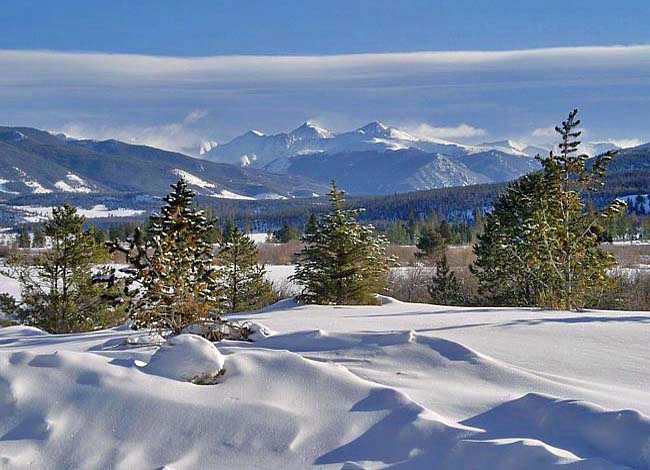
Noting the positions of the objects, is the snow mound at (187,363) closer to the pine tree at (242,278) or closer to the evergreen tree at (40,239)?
the evergreen tree at (40,239)

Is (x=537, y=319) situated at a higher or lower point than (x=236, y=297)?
higher

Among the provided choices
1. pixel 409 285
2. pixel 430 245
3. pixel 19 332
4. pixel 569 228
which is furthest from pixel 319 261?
pixel 430 245

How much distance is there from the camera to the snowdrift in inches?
168

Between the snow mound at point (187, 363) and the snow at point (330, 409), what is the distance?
1cm

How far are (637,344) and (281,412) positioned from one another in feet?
13.6

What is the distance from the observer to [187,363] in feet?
18.0

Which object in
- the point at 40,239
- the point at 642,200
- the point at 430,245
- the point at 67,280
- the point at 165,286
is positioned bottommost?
the point at 430,245

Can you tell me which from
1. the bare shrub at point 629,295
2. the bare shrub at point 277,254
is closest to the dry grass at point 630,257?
the bare shrub at point 629,295

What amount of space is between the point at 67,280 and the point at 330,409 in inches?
768

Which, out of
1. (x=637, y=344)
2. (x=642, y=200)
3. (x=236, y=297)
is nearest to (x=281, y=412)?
(x=637, y=344)

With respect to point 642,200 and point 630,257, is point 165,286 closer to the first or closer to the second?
point 630,257

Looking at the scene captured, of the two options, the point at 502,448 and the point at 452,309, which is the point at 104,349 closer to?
the point at 502,448

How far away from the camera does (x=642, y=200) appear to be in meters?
148

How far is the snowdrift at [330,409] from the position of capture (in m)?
4.26
